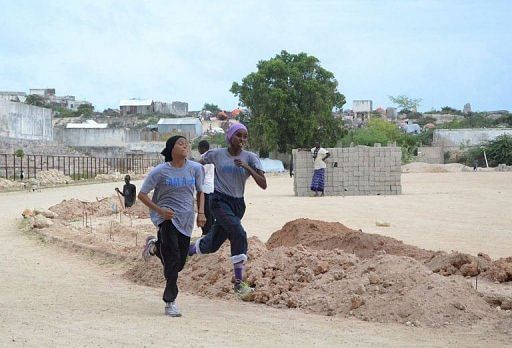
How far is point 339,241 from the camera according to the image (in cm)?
1037

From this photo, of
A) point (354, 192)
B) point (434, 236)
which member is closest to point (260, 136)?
point (354, 192)

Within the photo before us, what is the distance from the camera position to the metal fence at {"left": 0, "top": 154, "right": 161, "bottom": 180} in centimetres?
4584

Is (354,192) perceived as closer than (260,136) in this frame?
Yes

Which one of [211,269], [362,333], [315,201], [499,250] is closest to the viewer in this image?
[362,333]

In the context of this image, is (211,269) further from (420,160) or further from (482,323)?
(420,160)

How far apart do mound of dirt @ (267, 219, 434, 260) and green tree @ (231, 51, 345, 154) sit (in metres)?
50.4

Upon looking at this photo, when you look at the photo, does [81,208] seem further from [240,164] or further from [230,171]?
[240,164]

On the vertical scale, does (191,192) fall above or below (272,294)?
above

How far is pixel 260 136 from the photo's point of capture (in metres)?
63.4

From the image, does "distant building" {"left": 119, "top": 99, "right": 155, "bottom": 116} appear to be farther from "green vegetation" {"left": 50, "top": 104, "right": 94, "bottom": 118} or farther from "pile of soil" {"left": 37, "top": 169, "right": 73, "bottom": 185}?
"pile of soil" {"left": 37, "top": 169, "right": 73, "bottom": 185}

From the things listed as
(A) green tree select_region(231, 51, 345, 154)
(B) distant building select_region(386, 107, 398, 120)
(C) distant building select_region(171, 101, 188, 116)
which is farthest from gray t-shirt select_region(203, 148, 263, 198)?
(B) distant building select_region(386, 107, 398, 120)

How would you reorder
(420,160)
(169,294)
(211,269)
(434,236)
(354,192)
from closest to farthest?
(169,294), (211,269), (434,236), (354,192), (420,160)

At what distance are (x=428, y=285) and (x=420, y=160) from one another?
230 ft

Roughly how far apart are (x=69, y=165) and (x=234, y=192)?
1899 inches
